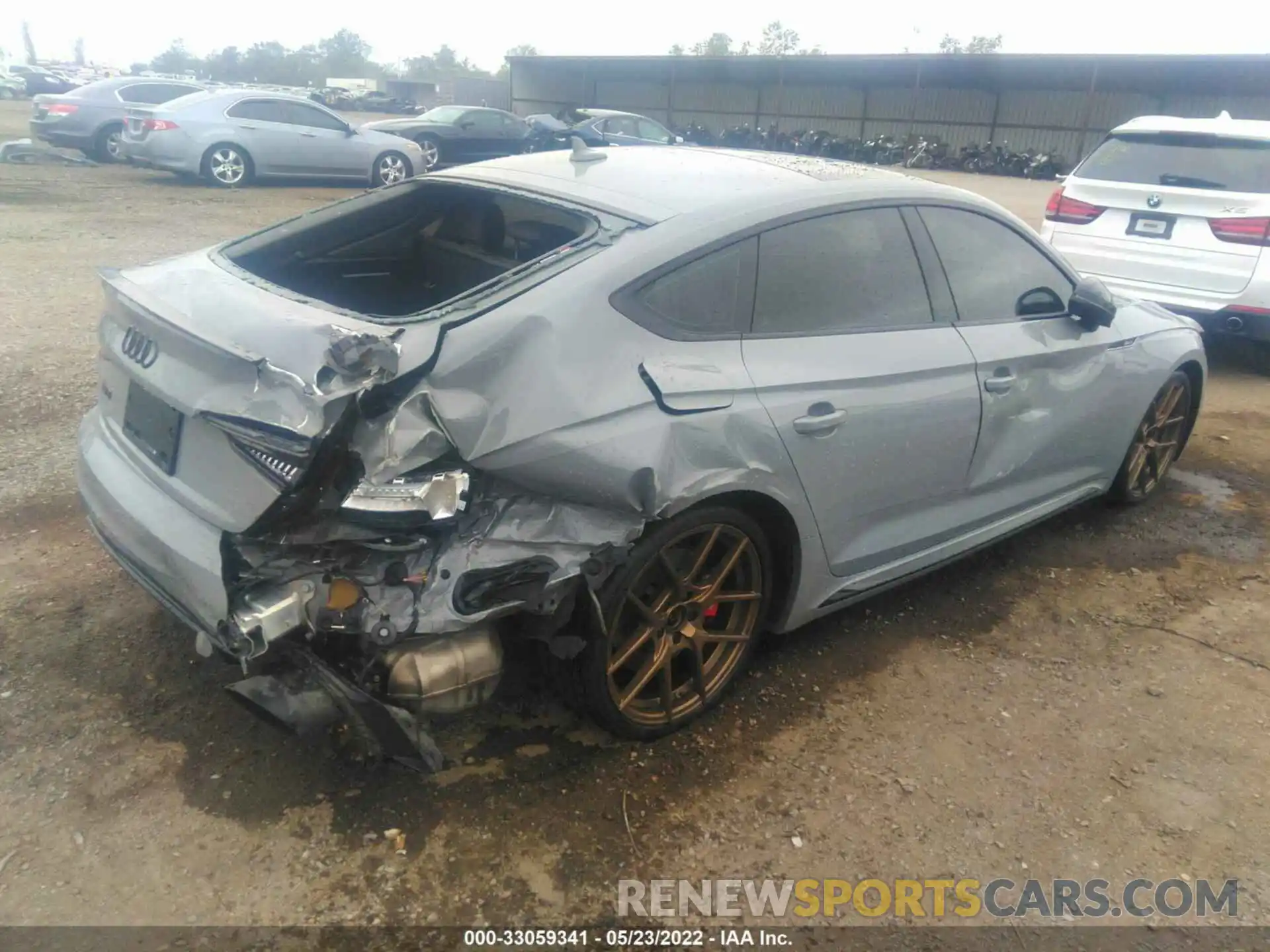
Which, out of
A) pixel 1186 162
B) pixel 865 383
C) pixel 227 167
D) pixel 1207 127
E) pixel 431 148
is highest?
pixel 1207 127

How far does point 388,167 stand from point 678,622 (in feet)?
48.1

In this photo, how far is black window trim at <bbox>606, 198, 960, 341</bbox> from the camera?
266cm

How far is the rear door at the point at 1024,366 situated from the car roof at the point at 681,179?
9.0 inches

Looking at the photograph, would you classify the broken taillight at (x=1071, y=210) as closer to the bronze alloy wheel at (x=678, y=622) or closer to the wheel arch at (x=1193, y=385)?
the wheel arch at (x=1193, y=385)

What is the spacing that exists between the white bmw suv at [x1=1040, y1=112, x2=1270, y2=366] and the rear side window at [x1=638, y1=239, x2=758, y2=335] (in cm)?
451

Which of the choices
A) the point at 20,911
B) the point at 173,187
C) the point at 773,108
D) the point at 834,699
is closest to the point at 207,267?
the point at 20,911

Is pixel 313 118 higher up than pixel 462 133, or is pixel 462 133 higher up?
pixel 313 118

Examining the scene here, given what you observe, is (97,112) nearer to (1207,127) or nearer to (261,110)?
(261,110)

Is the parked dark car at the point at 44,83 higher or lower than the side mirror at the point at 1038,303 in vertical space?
lower

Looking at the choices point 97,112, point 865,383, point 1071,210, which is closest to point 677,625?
point 865,383

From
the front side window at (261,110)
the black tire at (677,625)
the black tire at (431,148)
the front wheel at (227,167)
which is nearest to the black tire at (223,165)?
the front wheel at (227,167)

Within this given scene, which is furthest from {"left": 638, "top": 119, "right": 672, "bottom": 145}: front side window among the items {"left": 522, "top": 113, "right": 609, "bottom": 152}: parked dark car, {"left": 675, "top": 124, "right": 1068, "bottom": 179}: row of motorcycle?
{"left": 675, "top": 124, "right": 1068, "bottom": 179}: row of motorcycle

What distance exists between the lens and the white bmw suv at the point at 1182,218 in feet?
21.0

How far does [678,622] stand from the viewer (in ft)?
9.37
